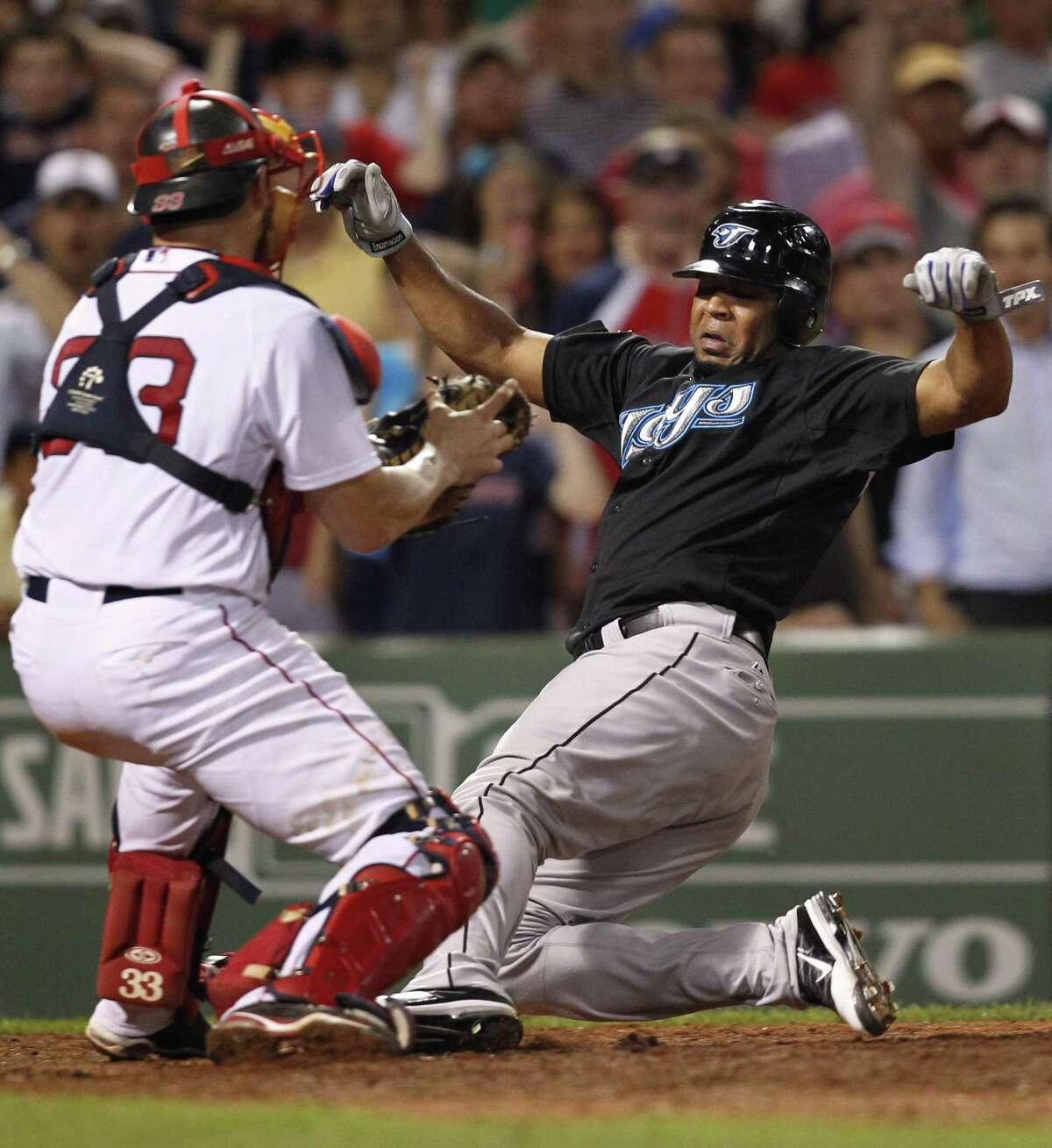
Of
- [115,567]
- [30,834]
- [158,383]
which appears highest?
[158,383]

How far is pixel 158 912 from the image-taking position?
454cm

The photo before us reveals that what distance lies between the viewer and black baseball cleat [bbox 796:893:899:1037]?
460cm

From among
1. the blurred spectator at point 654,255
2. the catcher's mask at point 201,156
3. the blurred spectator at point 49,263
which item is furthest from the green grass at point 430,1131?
the blurred spectator at point 49,263

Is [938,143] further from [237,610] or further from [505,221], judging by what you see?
[237,610]

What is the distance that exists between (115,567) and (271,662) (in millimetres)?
374

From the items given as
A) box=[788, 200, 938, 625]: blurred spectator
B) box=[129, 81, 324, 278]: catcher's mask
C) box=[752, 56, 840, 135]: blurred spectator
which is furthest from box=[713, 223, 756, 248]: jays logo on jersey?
box=[752, 56, 840, 135]: blurred spectator

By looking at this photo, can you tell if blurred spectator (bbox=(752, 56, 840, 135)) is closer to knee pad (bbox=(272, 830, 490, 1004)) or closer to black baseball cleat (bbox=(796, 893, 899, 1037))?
black baseball cleat (bbox=(796, 893, 899, 1037))

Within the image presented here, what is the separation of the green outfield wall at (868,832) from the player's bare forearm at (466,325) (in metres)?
2.49

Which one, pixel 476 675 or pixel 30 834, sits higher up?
pixel 476 675

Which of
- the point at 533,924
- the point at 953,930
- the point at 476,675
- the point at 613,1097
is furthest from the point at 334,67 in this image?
the point at 613,1097

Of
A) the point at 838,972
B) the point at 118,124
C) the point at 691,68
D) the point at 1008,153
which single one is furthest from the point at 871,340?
the point at 838,972

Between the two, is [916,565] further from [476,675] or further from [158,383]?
[158,383]

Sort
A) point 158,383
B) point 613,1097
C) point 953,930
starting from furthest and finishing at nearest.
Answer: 1. point 953,930
2. point 158,383
3. point 613,1097

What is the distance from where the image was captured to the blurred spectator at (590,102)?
34.6 feet
